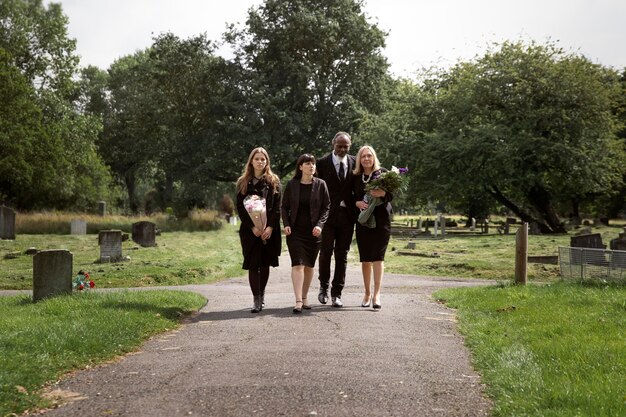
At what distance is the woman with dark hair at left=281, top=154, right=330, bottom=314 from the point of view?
9484 mm

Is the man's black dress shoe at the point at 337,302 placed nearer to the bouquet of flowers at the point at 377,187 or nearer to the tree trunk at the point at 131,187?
the bouquet of flowers at the point at 377,187

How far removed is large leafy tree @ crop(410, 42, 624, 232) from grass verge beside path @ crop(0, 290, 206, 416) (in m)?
28.2

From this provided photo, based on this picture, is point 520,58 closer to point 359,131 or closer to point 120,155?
point 359,131

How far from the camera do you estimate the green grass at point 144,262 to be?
655 inches

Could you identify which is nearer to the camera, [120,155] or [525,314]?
[525,314]

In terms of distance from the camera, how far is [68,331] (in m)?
7.82

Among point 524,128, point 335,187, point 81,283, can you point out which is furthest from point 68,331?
point 524,128

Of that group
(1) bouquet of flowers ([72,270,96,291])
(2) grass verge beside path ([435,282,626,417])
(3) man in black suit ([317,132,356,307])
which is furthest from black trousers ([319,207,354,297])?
(1) bouquet of flowers ([72,270,96,291])

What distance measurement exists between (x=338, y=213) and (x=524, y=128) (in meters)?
31.1

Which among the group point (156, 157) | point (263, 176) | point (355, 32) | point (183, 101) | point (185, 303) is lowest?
point (185, 303)

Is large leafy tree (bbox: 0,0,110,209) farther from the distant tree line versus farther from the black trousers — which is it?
the black trousers

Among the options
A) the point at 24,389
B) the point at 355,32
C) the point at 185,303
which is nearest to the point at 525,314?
the point at 185,303

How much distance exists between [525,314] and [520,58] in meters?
33.5

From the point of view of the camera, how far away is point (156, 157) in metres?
51.1
